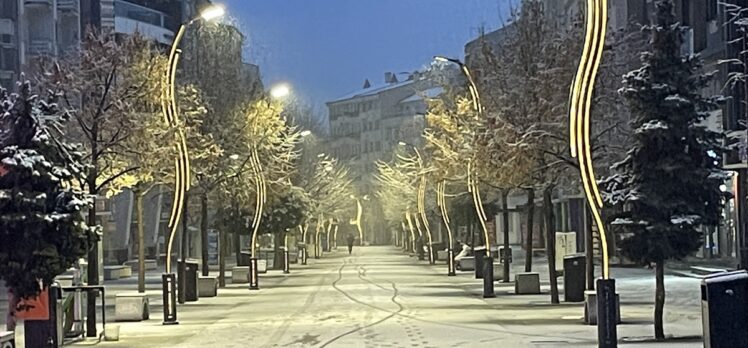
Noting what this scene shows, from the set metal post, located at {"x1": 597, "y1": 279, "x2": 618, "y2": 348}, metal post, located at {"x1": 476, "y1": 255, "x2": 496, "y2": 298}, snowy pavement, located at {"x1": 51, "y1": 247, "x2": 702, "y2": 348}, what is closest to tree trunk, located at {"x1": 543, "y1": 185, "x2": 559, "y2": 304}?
snowy pavement, located at {"x1": 51, "y1": 247, "x2": 702, "y2": 348}

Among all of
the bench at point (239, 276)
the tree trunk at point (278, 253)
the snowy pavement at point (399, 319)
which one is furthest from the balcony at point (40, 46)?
the snowy pavement at point (399, 319)

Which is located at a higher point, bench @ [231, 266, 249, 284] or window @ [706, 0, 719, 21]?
window @ [706, 0, 719, 21]

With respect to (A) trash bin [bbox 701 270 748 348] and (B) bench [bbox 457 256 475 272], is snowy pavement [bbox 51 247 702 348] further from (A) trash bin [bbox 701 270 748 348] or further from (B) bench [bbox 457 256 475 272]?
(B) bench [bbox 457 256 475 272]

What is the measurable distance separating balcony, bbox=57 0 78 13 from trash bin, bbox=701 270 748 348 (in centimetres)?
6381

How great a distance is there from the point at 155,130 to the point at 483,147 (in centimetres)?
908

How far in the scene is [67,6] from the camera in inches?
2815

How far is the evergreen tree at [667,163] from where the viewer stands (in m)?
21.1

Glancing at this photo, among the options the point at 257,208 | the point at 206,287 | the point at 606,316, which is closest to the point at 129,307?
the point at 206,287

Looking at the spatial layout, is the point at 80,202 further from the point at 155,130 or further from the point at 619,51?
the point at 619,51

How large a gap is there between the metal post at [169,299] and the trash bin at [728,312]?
1838 cm

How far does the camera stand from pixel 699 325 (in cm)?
2484

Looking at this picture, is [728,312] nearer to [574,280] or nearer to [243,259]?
[574,280]

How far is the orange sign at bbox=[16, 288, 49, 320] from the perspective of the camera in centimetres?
1944

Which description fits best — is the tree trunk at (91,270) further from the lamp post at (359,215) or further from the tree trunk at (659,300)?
the lamp post at (359,215)
